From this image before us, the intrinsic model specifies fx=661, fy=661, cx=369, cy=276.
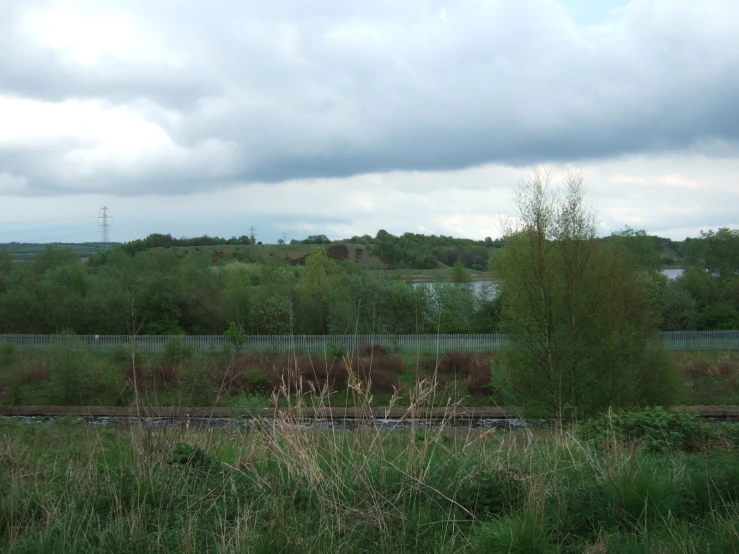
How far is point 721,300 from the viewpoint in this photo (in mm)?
59844

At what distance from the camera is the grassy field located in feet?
14.7

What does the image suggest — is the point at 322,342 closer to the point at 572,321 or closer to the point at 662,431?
the point at 572,321

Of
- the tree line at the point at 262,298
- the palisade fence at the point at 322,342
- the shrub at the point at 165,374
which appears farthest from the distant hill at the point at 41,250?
the shrub at the point at 165,374

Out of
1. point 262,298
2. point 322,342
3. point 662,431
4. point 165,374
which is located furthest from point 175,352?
point 662,431

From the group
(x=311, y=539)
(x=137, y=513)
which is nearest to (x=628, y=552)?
(x=311, y=539)

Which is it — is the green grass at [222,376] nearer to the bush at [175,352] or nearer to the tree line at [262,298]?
the bush at [175,352]

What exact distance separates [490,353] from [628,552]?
3959cm

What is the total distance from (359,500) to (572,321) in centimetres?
2146

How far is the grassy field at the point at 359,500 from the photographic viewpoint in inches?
176

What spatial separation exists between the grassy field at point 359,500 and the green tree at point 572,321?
1817 cm

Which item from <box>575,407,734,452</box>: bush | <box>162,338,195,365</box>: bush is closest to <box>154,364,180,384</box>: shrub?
<box>162,338,195,365</box>: bush

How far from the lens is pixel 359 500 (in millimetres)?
5074

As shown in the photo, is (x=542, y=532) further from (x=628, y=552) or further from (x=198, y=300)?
(x=198, y=300)

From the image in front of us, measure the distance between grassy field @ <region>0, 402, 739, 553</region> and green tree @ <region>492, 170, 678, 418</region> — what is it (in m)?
18.2
